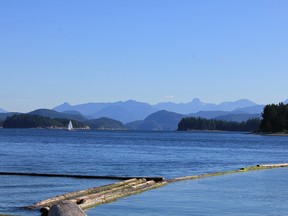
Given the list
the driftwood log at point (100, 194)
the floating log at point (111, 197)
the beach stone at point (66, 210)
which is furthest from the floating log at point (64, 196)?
the beach stone at point (66, 210)

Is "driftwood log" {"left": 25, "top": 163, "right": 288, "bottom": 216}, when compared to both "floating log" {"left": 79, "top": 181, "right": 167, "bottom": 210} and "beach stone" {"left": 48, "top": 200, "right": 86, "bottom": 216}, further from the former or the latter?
"beach stone" {"left": 48, "top": 200, "right": 86, "bottom": 216}

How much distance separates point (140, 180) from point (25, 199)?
10.6m

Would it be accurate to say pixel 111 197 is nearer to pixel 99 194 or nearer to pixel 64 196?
pixel 99 194

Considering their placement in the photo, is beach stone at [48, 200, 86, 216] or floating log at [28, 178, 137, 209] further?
floating log at [28, 178, 137, 209]

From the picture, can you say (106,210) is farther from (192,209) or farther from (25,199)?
(25,199)

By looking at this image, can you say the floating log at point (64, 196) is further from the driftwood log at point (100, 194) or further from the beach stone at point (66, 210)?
the beach stone at point (66, 210)

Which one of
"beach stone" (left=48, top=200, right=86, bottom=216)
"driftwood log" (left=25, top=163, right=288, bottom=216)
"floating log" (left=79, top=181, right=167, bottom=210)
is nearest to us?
"beach stone" (left=48, top=200, right=86, bottom=216)

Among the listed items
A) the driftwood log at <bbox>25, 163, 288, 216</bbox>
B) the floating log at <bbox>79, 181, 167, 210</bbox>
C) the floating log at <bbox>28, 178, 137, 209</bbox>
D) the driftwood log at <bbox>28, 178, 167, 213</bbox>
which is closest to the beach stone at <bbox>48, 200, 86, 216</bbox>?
the driftwood log at <bbox>25, 163, 288, 216</bbox>

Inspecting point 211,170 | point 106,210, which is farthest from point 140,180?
point 211,170

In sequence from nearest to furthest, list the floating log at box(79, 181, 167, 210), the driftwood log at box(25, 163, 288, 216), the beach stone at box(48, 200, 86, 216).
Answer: the beach stone at box(48, 200, 86, 216), the driftwood log at box(25, 163, 288, 216), the floating log at box(79, 181, 167, 210)

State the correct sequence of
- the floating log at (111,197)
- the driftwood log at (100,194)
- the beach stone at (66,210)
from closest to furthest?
the beach stone at (66,210) < the driftwood log at (100,194) < the floating log at (111,197)

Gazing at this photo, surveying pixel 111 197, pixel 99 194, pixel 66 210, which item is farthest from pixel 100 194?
pixel 66 210

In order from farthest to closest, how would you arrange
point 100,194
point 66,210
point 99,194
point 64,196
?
point 100,194 < point 99,194 < point 64,196 < point 66,210

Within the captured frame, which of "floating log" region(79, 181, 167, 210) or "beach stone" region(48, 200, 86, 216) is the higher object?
"beach stone" region(48, 200, 86, 216)
